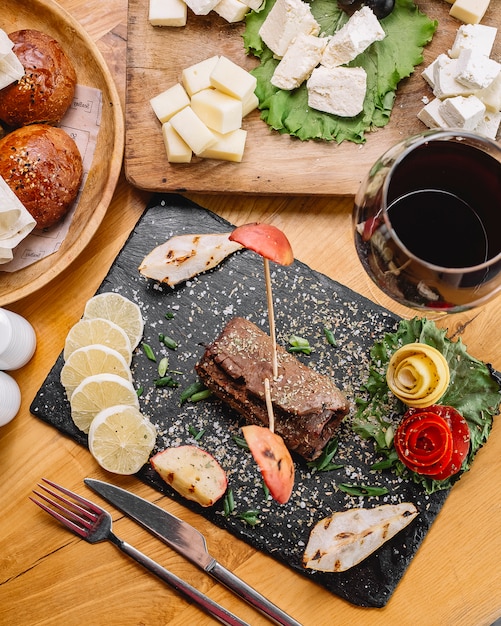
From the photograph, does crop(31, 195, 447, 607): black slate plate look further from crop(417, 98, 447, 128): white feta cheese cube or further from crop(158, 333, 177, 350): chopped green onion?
crop(417, 98, 447, 128): white feta cheese cube

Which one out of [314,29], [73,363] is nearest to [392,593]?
[73,363]

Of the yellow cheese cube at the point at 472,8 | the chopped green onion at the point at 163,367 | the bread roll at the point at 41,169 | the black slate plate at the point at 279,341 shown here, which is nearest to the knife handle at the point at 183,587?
the black slate plate at the point at 279,341

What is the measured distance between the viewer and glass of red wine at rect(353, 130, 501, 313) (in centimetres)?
120

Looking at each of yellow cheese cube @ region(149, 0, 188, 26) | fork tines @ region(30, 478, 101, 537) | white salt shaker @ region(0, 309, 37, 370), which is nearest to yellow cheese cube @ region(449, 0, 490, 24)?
yellow cheese cube @ region(149, 0, 188, 26)

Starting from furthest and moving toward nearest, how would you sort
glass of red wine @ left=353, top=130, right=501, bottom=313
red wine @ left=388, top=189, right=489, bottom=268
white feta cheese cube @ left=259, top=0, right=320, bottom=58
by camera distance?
white feta cheese cube @ left=259, top=0, right=320, bottom=58 → red wine @ left=388, top=189, right=489, bottom=268 → glass of red wine @ left=353, top=130, right=501, bottom=313

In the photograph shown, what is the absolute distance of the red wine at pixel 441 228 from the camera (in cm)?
135

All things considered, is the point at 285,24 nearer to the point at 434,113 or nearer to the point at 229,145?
the point at 229,145

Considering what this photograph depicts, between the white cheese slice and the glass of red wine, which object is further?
the white cheese slice

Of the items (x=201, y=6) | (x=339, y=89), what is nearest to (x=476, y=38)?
(x=339, y=89)

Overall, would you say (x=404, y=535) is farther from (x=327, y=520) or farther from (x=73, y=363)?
(x=73, y=363)

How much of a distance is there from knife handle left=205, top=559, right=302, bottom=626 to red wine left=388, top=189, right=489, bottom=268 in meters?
1.02

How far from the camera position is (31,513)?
78.2 inches

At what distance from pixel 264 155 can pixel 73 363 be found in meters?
0.77

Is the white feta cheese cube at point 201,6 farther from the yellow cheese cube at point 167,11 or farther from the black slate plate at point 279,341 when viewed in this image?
the black slate plate at point 279,341
